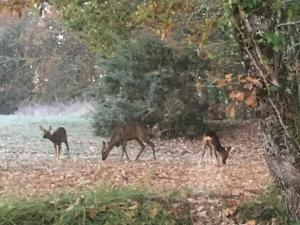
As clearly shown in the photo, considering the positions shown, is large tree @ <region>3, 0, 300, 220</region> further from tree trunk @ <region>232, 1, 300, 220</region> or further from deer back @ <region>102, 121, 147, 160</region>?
deer back @ <region>102, 121, 147, 160</region>

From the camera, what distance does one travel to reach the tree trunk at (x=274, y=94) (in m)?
6.52

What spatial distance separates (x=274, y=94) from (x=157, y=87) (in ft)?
42.7

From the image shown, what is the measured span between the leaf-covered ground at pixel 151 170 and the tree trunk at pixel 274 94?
95 centimetres

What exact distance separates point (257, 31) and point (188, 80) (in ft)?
43.3

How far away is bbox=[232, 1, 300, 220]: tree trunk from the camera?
Answer: 21.4ft

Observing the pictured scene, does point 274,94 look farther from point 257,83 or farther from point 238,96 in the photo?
point 238,96

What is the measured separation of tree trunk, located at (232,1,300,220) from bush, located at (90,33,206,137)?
12256 mm

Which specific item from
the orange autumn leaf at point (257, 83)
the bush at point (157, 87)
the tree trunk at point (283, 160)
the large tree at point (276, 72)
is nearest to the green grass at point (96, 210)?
the tree trunk at point (283, 160)

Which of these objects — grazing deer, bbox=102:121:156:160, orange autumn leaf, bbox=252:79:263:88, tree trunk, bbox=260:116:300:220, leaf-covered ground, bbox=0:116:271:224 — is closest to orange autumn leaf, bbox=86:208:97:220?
leaf-covered ground, bbox=0:116:271:224

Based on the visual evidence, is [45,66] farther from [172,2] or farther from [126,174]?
[172,2]

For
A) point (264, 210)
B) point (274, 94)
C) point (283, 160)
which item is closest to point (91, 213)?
point (264, 210)

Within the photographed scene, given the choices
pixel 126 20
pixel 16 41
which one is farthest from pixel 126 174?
pixel 16 41

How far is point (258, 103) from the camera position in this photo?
684 cm

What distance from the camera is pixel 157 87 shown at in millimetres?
19703
